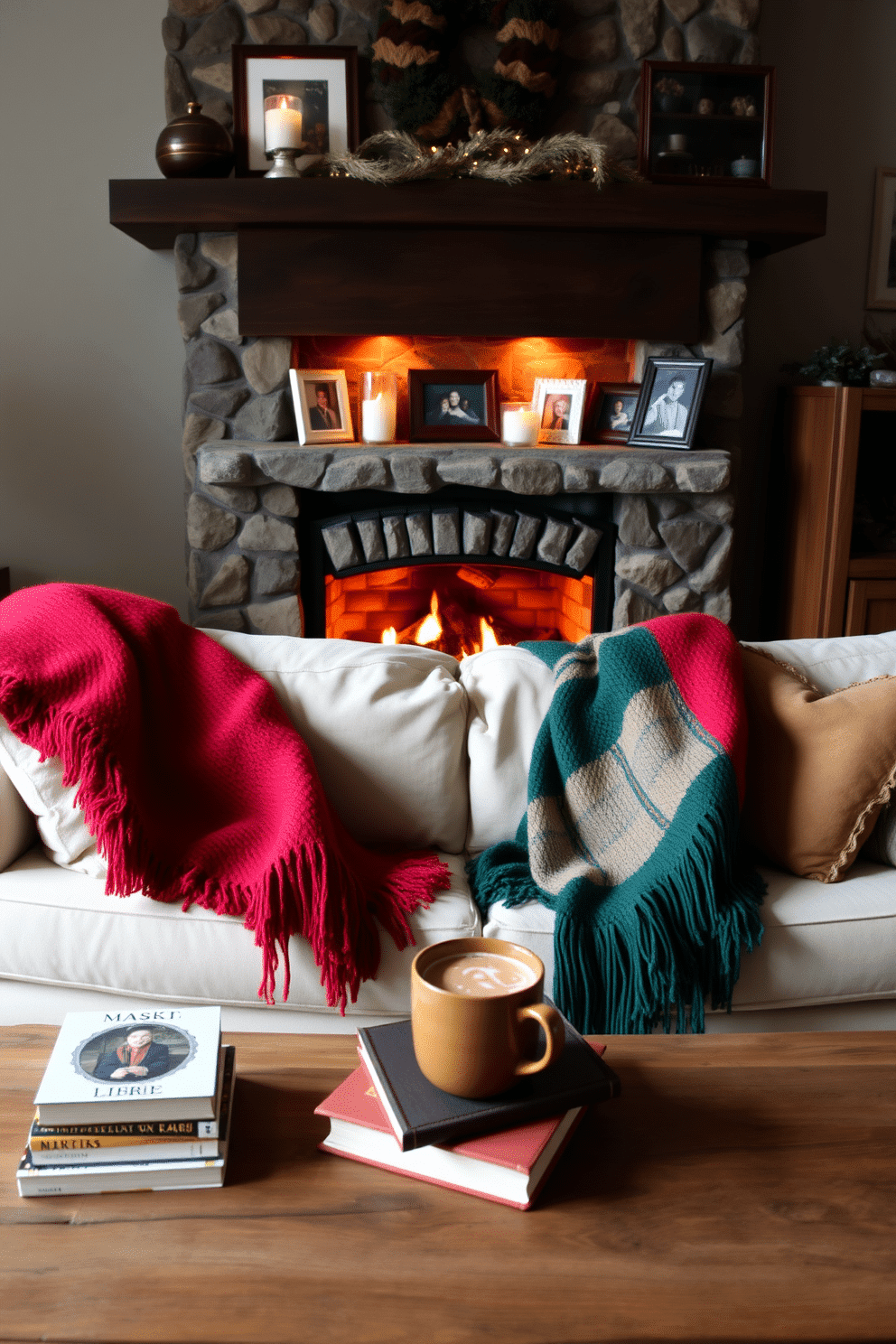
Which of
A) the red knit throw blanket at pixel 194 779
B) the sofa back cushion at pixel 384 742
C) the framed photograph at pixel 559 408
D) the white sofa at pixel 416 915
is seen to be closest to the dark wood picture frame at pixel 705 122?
the framed photograph at pixel 559 408

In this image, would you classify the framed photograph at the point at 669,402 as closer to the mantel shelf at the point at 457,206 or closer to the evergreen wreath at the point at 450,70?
the mantel shelf at the point at 457,206

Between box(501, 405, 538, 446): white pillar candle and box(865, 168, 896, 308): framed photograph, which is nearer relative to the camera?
box(501, 405, 538, 446): white pillar candle

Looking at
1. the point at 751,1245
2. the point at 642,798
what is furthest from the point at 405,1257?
the point at 642,798

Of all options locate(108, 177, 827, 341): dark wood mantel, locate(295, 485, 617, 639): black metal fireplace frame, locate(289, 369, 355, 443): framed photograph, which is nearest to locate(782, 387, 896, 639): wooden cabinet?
locate(108, 177, 827, 341): dark wood mantel

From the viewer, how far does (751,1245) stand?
29.6 inches

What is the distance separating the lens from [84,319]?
3238mm

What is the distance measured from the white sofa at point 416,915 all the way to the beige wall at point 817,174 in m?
1.95

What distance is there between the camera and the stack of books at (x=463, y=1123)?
0.79 meters

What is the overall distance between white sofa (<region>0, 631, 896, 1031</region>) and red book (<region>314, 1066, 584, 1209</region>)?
52 centimetres

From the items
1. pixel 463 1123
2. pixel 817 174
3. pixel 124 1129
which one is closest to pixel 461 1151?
pixel 463 1123

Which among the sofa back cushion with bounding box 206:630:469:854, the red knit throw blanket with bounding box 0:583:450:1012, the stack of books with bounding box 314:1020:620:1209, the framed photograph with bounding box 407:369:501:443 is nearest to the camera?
the stack of books with bounding box 314:1020:620:1209

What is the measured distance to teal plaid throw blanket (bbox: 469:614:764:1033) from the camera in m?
→ 1.35

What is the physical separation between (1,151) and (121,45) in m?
0.46

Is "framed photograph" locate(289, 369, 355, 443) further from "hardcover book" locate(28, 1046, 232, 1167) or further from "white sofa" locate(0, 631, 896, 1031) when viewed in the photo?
"hardcover book" locate(28, 1046, 232, 1167)
